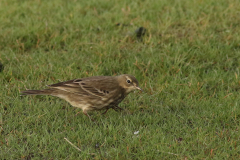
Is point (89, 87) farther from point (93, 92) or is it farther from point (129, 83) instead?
point (129, 83)

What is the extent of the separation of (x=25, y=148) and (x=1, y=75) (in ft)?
8.79

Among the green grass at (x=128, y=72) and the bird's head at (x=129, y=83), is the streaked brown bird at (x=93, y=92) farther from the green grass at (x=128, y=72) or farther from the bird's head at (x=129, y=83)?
the green grass at (x=128, y=72)

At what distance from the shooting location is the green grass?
5.39 metres

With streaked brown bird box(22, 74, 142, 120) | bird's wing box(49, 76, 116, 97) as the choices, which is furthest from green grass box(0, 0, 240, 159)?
bird's wing box(49, 76, 116, 97)

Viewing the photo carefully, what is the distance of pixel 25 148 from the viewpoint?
17.5 ft

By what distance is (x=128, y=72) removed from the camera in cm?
793

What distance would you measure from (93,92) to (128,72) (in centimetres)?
185

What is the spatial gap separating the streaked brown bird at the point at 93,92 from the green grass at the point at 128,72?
0.88ft

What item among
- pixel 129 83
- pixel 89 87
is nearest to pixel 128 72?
pixel 129 83

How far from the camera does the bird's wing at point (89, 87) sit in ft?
20.5

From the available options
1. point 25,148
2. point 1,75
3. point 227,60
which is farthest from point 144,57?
point 25,148

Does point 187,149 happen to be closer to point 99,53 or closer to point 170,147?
point 170,147

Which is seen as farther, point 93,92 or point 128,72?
point 128,72

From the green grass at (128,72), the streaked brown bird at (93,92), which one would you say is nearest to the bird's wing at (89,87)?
the streaked brown bird at (93,92)
